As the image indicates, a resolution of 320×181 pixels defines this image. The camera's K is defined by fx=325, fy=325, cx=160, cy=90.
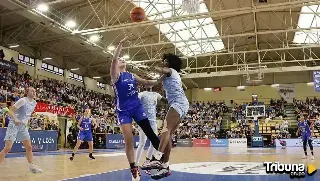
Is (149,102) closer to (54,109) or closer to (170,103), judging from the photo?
(170,103)

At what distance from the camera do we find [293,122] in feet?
118

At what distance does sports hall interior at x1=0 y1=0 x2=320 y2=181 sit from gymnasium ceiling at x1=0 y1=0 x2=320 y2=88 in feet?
0.28

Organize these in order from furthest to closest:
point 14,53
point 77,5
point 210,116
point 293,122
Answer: point 210,116 < point 293,122 < point 14,53 < point 77,5

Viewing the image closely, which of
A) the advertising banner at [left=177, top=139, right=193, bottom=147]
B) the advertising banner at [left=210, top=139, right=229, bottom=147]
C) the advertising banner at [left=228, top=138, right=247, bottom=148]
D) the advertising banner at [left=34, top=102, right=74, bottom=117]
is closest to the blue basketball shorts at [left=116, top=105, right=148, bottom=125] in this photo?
the advertising banner at [left=34, top=102, right=74, bottom=117]

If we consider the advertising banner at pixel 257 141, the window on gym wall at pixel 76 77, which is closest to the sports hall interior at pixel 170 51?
the window on gym wall at pixel 76 77

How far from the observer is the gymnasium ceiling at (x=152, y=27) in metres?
19.4

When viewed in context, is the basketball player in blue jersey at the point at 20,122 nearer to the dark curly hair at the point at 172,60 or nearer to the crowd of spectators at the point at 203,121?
the dark curly hair at the point at 172,60

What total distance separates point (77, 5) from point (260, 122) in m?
22.7

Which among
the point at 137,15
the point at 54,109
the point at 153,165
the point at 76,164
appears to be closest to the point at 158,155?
the point at 153,165

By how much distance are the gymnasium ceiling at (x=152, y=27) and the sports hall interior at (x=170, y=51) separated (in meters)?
0.09

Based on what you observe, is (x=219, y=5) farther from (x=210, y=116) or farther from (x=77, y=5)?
(x=210, y=116)

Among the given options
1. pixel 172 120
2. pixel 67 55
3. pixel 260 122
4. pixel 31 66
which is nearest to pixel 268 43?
pixel 260 122

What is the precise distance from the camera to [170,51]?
103ft

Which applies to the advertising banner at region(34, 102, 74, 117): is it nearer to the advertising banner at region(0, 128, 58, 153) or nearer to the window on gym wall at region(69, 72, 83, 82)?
the advertising banner at region(0, 128, 58, 153)
